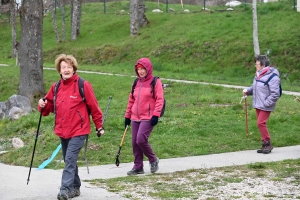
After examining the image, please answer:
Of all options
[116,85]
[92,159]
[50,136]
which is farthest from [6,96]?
[92,159]

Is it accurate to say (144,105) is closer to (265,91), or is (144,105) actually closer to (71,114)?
(71,114)

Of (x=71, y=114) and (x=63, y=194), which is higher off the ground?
(x=71, y=114)

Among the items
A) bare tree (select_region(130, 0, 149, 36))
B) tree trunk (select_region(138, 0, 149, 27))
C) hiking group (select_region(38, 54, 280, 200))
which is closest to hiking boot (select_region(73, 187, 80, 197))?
hiking group (select_region(38, 54, 280, 200))

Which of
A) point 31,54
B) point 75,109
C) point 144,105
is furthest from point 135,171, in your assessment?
point 31,54

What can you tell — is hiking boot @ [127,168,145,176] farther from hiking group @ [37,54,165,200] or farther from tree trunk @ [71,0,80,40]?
tree trunk @ [71,0,80,40]

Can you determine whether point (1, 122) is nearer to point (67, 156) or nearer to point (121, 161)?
point (121, 161)

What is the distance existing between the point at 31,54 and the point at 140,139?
10.7 m

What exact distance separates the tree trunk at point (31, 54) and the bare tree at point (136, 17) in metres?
17.4

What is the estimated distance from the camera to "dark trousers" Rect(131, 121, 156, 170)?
31.2 feet

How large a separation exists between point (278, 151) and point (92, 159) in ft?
11.1

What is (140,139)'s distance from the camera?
9.52 m

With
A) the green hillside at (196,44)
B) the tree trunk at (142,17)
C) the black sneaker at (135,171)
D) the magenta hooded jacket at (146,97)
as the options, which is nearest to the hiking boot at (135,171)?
the black sneaker at (135,171)

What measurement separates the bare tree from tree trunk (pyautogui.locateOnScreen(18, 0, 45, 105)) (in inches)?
685

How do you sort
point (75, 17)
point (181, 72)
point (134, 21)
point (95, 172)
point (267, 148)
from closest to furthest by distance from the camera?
point (95, 172), point (267, 148), point (181, 72), point (134, 21), point (75, 17)
